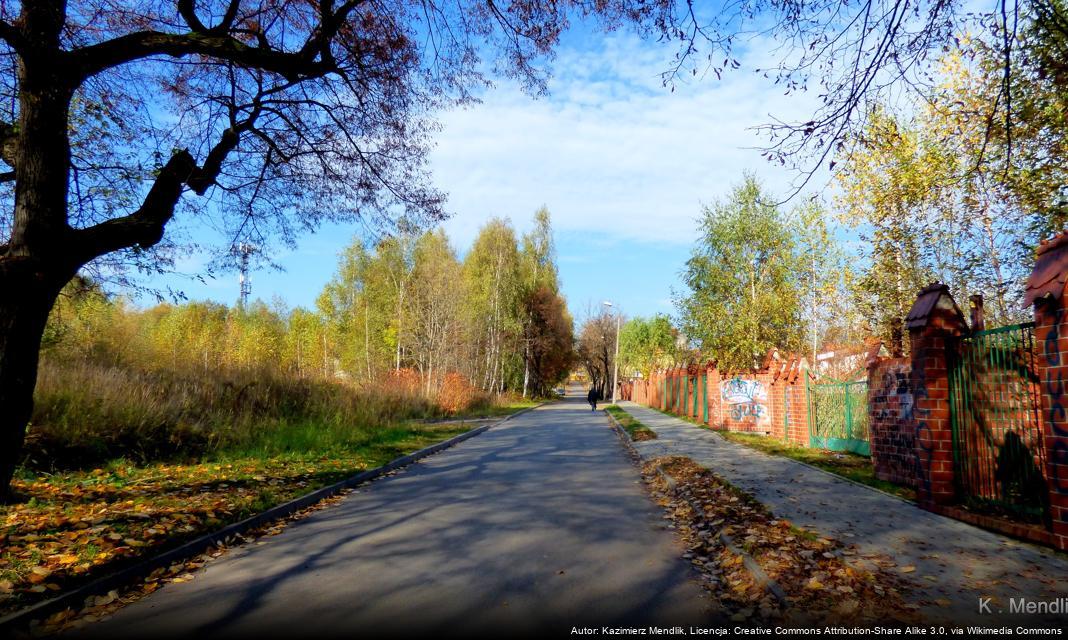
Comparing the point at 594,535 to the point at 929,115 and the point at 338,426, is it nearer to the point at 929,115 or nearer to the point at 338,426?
the point at 338,426

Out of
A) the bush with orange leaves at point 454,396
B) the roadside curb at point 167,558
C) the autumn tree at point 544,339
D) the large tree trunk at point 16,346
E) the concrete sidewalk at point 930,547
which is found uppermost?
the autumn tree at point 544,339

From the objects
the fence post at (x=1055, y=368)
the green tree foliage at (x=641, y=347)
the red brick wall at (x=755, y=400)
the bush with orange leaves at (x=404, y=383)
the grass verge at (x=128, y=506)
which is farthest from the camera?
the green tree foliage at (x=641, y=347)

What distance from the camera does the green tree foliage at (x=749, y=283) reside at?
25.3 meters

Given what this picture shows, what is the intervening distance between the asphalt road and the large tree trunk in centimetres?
301

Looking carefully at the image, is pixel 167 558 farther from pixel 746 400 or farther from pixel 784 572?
pixel 746 400

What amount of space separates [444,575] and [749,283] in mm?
23211

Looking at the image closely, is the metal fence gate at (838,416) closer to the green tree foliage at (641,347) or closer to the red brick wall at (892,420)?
the red brick wall at (892,420)

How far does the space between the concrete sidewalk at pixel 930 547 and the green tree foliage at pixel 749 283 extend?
15.6 meters

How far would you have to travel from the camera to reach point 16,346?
22.3 feet

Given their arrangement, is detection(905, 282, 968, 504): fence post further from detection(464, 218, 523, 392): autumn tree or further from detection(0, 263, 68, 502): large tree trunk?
detection(464, 218, 523, 392): autumn tree

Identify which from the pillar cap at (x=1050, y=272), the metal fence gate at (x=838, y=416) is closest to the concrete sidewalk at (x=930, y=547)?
the pillar cap at (x=1050, y=272)

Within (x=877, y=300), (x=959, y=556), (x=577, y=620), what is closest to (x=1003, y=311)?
(x=877, y=300)

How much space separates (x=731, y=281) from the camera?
84.4ft

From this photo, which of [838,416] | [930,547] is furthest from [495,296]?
[930,547]
